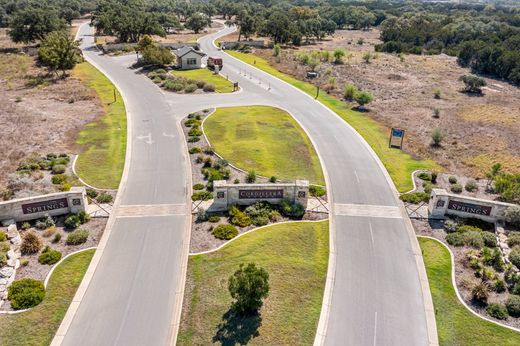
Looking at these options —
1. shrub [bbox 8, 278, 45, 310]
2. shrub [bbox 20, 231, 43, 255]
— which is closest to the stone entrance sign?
shrub [bbox 20, 231, 43, 255]

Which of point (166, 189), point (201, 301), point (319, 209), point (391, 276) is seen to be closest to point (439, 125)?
point (319, 209)

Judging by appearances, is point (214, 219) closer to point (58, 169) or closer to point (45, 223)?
point (45, 223)

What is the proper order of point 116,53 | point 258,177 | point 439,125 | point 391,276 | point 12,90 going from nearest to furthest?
point 391,276 < point 258,177 < point 439,125 < point 12,90 < point 116,53

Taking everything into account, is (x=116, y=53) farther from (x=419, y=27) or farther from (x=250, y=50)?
(x=419, y=27)

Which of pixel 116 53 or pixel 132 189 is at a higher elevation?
pixel 116 53

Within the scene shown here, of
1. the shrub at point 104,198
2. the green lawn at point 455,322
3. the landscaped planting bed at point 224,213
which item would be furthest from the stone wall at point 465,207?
the shrub at point 104,198
